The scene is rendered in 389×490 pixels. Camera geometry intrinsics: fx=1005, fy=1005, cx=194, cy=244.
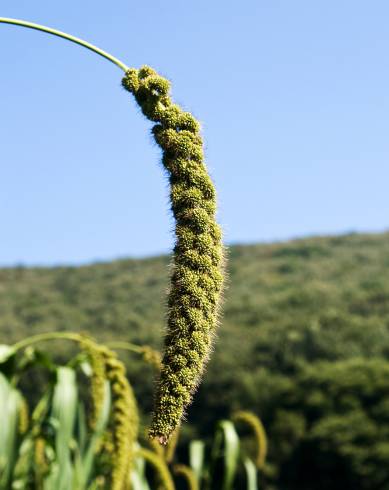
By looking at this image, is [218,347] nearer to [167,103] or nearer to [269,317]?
[269,317]

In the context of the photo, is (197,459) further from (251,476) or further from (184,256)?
(184,256)

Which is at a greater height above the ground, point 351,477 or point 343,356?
point 343,356

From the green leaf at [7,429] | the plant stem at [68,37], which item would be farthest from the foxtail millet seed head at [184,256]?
the green leaf at [7,429]

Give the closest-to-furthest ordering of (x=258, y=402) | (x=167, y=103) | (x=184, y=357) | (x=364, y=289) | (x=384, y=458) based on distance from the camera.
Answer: (x=184, y=357) → (x=167, y=103) → (x=384, y=458) → (x=258, y=402) → (x=364, y=289)

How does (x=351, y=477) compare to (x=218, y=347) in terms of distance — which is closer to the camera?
(x=351, y=477)

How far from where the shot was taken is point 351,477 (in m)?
36.3

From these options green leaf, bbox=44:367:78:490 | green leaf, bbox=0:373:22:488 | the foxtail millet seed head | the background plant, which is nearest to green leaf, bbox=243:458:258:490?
the background plant

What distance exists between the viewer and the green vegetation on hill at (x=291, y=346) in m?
37.4

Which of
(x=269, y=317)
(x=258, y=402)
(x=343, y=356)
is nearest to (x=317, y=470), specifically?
(x=258, y=402)

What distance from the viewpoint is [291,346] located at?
46000 mm

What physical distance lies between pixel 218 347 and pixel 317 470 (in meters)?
10.5

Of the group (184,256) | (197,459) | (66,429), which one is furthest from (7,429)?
(197,459)

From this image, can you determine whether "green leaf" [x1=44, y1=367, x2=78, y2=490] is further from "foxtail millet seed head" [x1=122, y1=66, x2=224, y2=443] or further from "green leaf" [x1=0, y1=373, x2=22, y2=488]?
"foxtail millet seed head" [x1=122, y1=66, x2=224, y2=443]

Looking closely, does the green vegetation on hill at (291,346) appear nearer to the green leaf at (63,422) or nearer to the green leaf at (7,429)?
the green leaf at (63,422)
